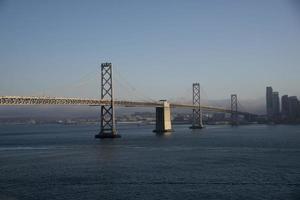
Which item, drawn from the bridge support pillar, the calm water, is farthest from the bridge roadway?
the calm water

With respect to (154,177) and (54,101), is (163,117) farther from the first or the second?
(154,177)

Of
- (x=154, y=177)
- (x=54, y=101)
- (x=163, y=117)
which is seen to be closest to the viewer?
(x=154, y=177)

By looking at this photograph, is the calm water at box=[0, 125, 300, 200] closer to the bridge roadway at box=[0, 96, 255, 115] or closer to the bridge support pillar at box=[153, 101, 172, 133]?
the bridge roadway at box=[0, 96, 255, 115]

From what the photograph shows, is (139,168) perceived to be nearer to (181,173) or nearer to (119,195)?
(181,173)

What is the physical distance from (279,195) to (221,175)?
4.54 metres

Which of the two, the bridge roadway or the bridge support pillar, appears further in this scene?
the bridge support pillar

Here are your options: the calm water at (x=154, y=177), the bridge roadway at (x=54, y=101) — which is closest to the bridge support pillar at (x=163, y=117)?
the bridge roadway at (x=54, y=101)

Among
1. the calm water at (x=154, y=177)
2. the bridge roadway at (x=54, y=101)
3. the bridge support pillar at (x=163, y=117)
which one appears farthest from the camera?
the bridge support pillar at (x=163, y=117)

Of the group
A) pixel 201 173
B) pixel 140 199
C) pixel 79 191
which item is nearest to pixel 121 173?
pixel 201 173

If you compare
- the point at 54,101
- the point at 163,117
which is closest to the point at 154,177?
the point at 54,101

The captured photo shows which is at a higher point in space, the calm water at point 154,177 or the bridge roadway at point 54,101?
the bridge roadway at point 54,101

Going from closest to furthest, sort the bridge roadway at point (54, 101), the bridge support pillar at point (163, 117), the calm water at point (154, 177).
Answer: the calm water at point (154, 177) → the bridge roadway at point (54, 101) → the bridge support pillar at point (163, 117)

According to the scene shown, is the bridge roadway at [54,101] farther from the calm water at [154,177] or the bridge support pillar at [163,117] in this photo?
the calm water at [154,177]

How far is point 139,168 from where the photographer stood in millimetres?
23234
